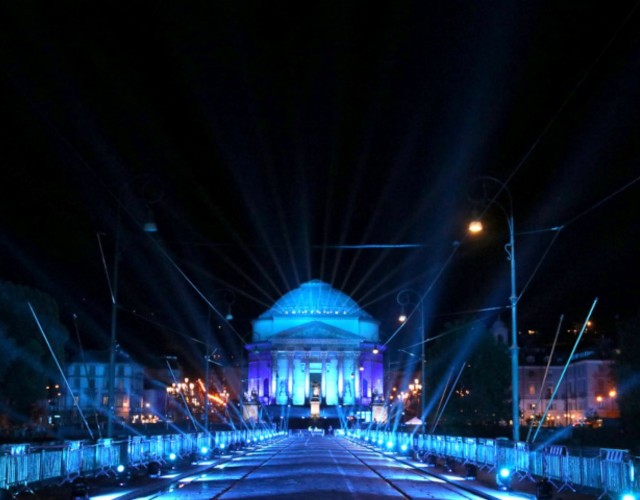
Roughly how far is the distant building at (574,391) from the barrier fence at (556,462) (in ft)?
265

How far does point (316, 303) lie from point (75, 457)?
163058 millimetres

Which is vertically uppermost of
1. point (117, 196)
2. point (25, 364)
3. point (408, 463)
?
point (117, 196)

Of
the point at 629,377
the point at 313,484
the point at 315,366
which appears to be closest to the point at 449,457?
the point at 313,484

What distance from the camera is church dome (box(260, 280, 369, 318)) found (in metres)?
191

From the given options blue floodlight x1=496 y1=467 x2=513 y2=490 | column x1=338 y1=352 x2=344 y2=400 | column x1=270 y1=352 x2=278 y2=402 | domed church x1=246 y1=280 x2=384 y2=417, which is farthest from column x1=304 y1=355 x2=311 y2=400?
blue floodlight x1=496 y1=467 x2=513 y2=490

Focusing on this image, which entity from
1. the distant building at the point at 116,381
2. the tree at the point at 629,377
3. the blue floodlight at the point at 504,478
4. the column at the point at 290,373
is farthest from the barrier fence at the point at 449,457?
the column at the point at 290,373

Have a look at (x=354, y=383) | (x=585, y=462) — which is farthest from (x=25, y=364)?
(x=354, y=383)

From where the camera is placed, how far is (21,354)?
215 ft

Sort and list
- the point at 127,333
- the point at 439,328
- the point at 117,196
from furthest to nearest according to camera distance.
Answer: the point at 439,328
the point at 127,333
the point at 117,196

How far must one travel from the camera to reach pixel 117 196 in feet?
117

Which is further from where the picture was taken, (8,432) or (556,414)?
(556,414)

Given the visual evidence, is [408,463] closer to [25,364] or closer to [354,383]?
[25,364]

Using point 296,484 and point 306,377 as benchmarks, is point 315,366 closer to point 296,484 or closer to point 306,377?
point 306,377

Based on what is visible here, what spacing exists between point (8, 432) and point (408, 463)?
2800 centimetres
